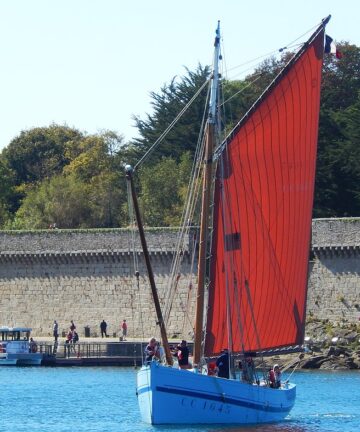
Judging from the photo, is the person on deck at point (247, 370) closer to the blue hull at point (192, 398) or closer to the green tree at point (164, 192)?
the blue hull at point (192, 398)

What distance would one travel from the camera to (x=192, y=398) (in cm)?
3794

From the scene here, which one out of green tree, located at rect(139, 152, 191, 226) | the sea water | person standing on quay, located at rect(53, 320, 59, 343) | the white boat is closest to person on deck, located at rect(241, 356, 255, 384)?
the sea water

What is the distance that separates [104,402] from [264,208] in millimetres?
11088

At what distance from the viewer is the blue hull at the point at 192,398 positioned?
123 ft

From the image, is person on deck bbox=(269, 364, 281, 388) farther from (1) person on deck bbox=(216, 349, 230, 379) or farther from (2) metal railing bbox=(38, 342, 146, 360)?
(2) metal railing bbox=(38, 342, 146, 360)

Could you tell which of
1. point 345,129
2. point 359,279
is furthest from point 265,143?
point 345,129

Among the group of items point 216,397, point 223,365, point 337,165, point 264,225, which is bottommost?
point 216,397

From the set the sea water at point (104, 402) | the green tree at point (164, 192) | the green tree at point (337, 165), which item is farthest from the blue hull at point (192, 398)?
the green tree at point (164, 192)

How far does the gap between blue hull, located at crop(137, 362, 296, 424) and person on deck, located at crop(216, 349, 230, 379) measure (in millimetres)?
678

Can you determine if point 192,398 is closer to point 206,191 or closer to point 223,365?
point 223,365

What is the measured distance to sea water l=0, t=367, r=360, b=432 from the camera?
40594 millimetres

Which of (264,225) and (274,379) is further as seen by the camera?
(274,379)

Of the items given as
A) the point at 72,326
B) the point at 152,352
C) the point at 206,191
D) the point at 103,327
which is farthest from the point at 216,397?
the point at 103,327

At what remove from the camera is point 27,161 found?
4441 inches
